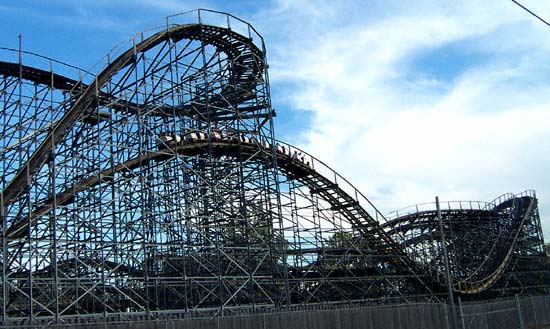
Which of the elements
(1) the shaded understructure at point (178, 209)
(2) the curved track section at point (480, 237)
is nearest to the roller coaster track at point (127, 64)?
(1) the shaded understructure at point (178, 209)

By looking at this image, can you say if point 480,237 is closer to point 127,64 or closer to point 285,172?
point 285,172

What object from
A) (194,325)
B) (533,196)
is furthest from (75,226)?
(533,196)

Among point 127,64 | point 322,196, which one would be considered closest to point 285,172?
point 322,196

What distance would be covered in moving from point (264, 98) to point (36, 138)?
8.99m

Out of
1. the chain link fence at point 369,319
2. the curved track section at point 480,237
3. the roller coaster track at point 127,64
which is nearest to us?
the chain link fence at point 369,319

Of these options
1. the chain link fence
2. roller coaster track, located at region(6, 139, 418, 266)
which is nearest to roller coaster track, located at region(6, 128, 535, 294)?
roller coaster track, located at region(6, 139, 418, 266)

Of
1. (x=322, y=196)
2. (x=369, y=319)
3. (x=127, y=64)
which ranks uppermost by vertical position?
(x=127, y=64)

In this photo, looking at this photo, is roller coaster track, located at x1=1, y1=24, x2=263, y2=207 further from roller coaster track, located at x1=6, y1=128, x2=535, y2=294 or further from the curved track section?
the curved track section

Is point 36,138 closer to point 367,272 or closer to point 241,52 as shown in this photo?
point 241,52

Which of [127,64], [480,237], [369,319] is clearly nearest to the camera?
[369,319]

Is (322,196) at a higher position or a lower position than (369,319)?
higher

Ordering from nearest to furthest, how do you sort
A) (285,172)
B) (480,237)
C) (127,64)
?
(127,64) → (285,172) → (480,237)

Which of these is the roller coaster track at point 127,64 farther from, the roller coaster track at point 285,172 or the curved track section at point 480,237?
the curved track section at point 480,237

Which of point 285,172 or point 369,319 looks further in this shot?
point 285,172
